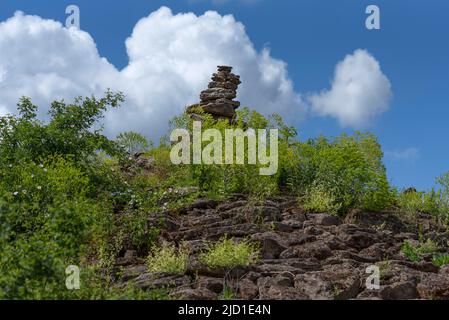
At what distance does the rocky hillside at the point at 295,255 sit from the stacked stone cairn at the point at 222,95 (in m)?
8.23

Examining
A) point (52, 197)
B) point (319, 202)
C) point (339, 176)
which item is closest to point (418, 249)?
point (319, 202)

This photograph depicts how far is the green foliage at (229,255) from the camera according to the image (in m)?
9.38

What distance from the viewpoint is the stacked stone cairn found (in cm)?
2161

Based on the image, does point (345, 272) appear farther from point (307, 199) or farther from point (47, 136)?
point (47, 136)

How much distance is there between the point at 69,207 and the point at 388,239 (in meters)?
6.46

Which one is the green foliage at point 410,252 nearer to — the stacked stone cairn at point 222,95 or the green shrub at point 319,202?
the green shrub at point 319,202

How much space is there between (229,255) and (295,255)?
4.52 feet

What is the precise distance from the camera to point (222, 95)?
21953 millimetres

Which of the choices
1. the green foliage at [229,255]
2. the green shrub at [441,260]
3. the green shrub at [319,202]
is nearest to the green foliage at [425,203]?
the green shrub at [319,202]

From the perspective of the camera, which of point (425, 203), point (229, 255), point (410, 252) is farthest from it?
point (425, 203)

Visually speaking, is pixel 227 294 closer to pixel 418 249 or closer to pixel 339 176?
pixel 418 249

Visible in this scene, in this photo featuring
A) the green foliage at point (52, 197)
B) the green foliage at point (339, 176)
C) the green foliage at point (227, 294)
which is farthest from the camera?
the green foliage at point (339, 176)

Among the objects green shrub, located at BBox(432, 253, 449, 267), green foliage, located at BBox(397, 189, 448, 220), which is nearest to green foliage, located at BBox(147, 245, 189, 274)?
green shrub, located at BBox(432, 253, 449, 267)
